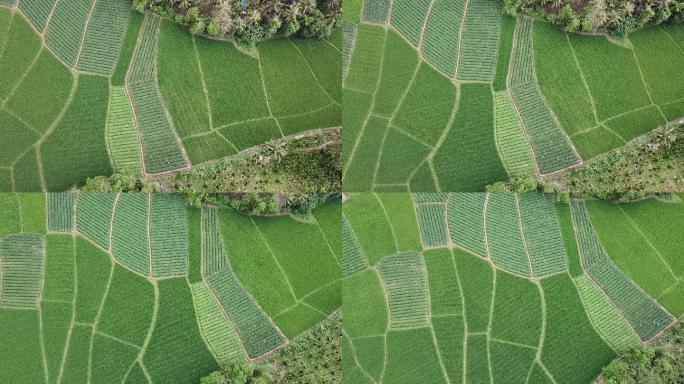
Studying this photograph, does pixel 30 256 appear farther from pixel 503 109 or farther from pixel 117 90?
pixel 503 109

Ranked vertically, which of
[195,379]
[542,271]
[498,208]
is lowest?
[195,379]

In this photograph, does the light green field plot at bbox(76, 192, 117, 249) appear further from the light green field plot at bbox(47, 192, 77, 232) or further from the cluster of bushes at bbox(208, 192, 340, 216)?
the cluster of bushes at bbox(208, 192, 340, 216)

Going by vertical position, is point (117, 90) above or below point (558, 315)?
above

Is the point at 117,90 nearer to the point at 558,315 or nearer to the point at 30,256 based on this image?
the point at 30,256

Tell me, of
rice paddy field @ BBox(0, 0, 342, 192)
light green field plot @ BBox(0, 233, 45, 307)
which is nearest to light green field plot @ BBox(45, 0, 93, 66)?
rice paddy field @ BBox(0, 0, 342, 192)

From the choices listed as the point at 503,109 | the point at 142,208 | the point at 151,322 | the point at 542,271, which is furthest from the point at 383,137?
the point at 151,322

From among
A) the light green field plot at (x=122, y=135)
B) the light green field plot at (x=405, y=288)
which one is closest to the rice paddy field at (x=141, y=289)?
the light green field plot at (x=122, y=135)
